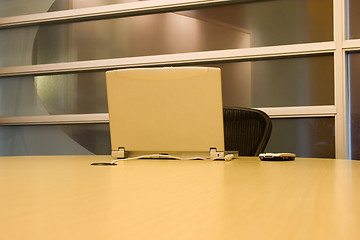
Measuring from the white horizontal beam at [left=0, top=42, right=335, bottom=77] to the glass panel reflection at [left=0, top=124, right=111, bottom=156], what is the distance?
534 millimetres

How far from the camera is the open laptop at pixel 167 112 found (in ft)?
4.97

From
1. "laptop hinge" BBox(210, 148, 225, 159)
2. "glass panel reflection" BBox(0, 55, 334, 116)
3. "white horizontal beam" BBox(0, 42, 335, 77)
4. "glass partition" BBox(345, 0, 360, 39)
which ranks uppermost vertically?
"glass partition" BBox(345, 0, 360, 39)

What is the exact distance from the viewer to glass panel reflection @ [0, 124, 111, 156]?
149 inches

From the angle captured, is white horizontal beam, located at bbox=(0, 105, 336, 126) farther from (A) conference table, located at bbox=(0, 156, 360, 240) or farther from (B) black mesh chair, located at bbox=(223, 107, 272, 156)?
(A) conference table, located at bbox=(0, 156, 360, 240)

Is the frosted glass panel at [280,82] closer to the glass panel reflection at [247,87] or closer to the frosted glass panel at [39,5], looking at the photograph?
the glass panel reflection at [247,87]

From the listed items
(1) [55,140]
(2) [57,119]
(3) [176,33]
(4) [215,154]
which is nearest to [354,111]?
(3) [176,33]

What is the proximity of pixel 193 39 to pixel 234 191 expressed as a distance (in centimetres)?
303

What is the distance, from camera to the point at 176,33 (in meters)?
3.60

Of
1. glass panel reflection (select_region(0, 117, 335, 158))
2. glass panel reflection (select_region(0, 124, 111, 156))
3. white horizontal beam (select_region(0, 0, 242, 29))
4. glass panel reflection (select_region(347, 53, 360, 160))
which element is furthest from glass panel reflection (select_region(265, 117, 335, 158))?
glass panel reflection (select_region(0, 124, 111, 156))

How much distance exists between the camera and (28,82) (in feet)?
13.5

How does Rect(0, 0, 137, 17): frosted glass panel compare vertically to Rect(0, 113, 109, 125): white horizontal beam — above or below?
above

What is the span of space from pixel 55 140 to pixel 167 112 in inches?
106

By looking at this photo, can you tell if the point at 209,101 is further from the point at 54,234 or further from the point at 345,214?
the point at 54,234

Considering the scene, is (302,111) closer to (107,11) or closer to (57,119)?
(107,11)
